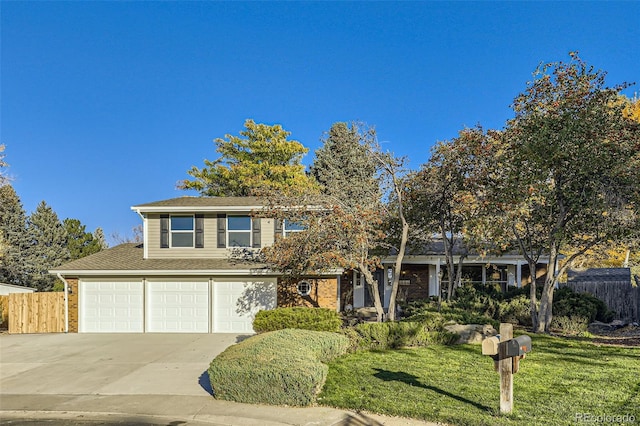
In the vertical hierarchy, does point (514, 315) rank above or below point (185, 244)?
below

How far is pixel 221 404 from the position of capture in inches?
307

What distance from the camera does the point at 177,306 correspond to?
1653 cm

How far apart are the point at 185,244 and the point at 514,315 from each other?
12.5 meters

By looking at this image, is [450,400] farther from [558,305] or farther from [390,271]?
[390,271]

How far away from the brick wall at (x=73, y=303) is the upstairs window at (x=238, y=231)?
5.68 m

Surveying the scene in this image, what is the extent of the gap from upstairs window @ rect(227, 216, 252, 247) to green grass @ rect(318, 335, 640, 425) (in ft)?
26.0

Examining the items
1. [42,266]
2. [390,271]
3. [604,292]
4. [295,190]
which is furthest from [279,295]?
[42,266]

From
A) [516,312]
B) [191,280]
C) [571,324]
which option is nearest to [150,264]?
[191,280]

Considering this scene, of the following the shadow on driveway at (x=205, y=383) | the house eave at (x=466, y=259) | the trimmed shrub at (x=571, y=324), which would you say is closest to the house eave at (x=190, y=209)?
the house eave at (x=466, y=259)

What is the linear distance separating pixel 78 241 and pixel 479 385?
30.6 m

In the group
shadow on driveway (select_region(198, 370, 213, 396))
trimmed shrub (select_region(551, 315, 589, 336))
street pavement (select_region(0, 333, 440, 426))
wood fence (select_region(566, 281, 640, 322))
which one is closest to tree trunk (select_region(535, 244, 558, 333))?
trimmed shrub (select_region(551, 315, 589, 336))

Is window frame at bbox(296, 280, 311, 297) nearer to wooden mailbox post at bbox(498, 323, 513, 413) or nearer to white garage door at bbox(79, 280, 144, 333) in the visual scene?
white garage door at bbox(79, 280, 144, 333)

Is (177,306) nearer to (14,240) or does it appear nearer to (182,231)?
(182,231)

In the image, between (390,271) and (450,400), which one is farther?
(390,271)
